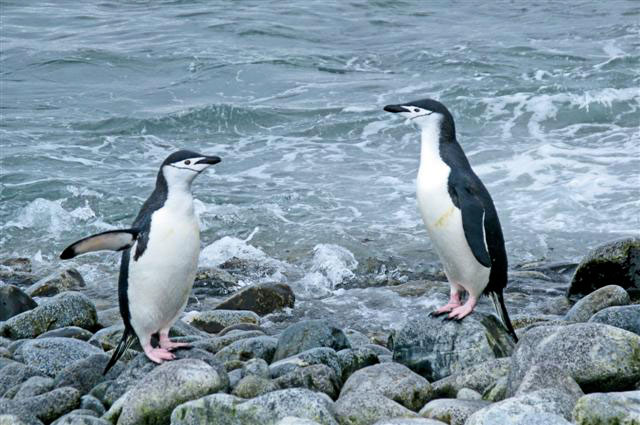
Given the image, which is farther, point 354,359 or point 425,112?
point 425,112

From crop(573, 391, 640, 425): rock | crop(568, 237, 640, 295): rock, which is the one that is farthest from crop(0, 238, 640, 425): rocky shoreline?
crop(568, 237, 640, 295): rock

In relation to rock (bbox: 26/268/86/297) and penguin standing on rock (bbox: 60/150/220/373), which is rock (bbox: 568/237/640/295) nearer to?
penguin standing on rock (bbox: 60/150/220/373)

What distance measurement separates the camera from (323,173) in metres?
13.7

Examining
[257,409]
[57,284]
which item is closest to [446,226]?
[257,409]

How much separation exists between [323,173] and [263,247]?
288 cm

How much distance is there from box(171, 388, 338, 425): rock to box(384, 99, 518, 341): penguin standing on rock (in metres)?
1.38

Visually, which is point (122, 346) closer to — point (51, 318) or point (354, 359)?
point (354, 359)

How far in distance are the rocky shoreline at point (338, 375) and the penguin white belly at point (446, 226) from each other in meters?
0.21

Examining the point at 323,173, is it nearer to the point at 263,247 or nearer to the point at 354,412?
the point at 263,247

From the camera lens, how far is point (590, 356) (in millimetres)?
4559

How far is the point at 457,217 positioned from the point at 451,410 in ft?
4.76

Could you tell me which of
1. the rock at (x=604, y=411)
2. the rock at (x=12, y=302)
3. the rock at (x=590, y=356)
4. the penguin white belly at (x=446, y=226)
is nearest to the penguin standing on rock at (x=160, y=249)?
the penguin white belly at (x=446, y=226)

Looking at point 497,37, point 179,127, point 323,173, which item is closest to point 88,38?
point 179,127

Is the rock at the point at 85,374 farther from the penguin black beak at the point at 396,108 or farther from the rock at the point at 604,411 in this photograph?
the rock at the point at 604,411
